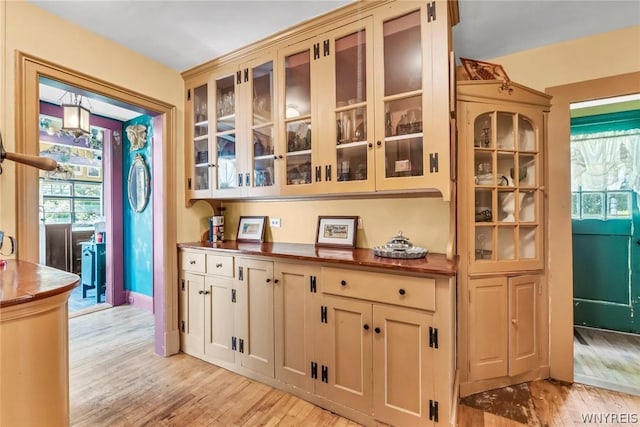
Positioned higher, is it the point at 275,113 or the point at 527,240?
the point at 275,113

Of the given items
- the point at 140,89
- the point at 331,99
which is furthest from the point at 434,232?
the point at 140,89

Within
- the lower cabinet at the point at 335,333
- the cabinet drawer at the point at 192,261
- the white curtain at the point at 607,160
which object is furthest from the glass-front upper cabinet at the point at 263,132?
the white curtain at the point at 607,160

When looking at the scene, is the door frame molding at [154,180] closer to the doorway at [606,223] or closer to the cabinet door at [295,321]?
the cabinet door at [295,321]

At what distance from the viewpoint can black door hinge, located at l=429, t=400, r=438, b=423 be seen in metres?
1.53

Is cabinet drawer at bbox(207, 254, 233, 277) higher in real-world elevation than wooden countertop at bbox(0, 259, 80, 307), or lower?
lower

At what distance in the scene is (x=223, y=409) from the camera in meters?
1.88

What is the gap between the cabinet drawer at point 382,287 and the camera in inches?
Result: 60.4

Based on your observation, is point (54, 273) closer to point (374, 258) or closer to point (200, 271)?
point (200, 271)

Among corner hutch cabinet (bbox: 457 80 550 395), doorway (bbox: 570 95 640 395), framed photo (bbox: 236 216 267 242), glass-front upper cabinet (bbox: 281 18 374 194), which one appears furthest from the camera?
doorway (bbox: 570 95 640 395)

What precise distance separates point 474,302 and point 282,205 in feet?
5.62

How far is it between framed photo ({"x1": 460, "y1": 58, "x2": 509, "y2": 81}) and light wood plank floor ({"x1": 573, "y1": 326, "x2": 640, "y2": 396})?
2328 millimetres

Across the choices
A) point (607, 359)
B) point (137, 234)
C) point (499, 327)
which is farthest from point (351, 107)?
point (137, 234)

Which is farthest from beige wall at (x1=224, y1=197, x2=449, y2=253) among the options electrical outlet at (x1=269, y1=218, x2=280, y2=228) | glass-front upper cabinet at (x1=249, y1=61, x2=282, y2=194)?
glass-front upper cabinet at (x1=249, y1=61, x2=282, y2=194)

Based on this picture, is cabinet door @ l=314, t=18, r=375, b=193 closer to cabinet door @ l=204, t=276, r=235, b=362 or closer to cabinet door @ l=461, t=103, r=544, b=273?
cabinet door @ l=461, t=103, r=544, b=273
